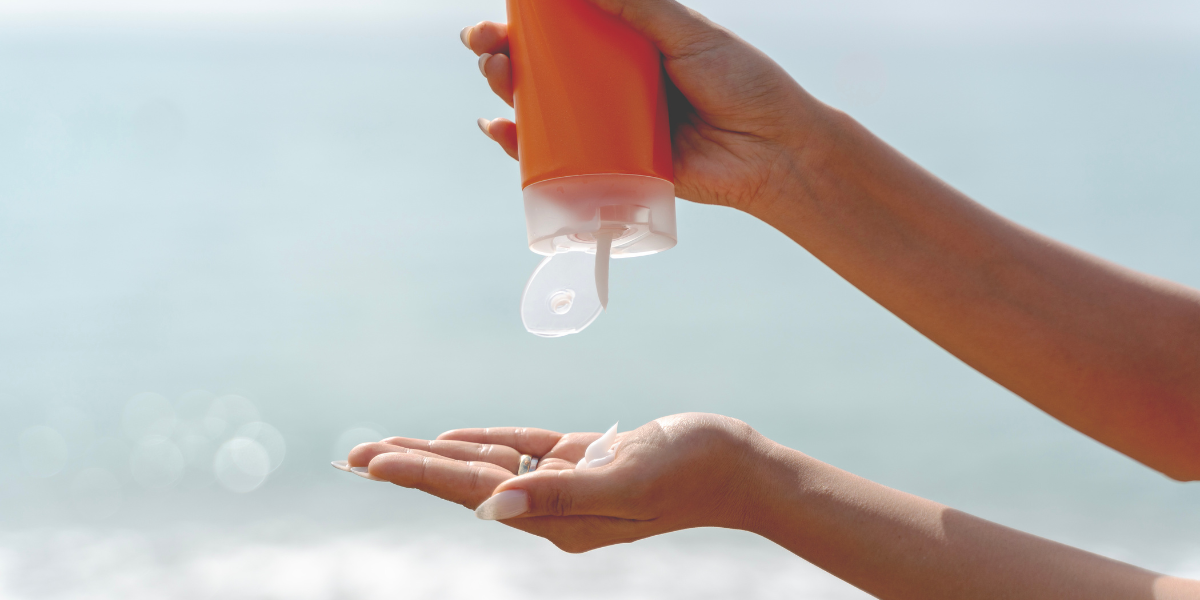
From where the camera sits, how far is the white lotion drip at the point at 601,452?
3.97 feet

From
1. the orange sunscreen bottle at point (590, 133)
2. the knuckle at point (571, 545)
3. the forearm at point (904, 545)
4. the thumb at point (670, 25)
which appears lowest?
the forearm at point (904, 545)

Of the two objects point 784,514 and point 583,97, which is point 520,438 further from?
point 583,97

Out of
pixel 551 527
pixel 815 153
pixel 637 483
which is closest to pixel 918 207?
pixel 815 153

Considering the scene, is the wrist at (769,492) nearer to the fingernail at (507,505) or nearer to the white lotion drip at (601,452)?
the white lotion drip at (601,452)

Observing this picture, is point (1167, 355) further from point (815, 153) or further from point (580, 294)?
point (580, 294)

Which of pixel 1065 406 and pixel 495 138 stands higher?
pixel 495 138

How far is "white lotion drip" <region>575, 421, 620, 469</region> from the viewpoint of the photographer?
121 cm

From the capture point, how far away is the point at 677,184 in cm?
153

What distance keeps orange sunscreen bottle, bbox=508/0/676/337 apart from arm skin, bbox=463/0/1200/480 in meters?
0.11

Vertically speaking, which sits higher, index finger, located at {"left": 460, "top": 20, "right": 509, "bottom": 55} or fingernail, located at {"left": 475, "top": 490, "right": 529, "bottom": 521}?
index finger, located at {"left": 460, "top": 20, "right": 509, "bottom": 55}

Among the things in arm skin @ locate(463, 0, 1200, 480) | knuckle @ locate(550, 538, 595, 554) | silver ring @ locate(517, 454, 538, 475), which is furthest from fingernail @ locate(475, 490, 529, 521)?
arm skin @ locate(463, 0, 1200, 480)

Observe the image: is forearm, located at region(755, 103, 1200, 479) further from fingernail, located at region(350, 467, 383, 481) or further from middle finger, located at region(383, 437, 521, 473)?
fingernail, located at region(350, 467, 383, 481)

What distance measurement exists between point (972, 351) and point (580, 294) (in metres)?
0.78

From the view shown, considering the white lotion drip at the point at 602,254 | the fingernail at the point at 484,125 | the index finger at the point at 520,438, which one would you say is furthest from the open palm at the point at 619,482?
the fingernail at the point at 484,125
